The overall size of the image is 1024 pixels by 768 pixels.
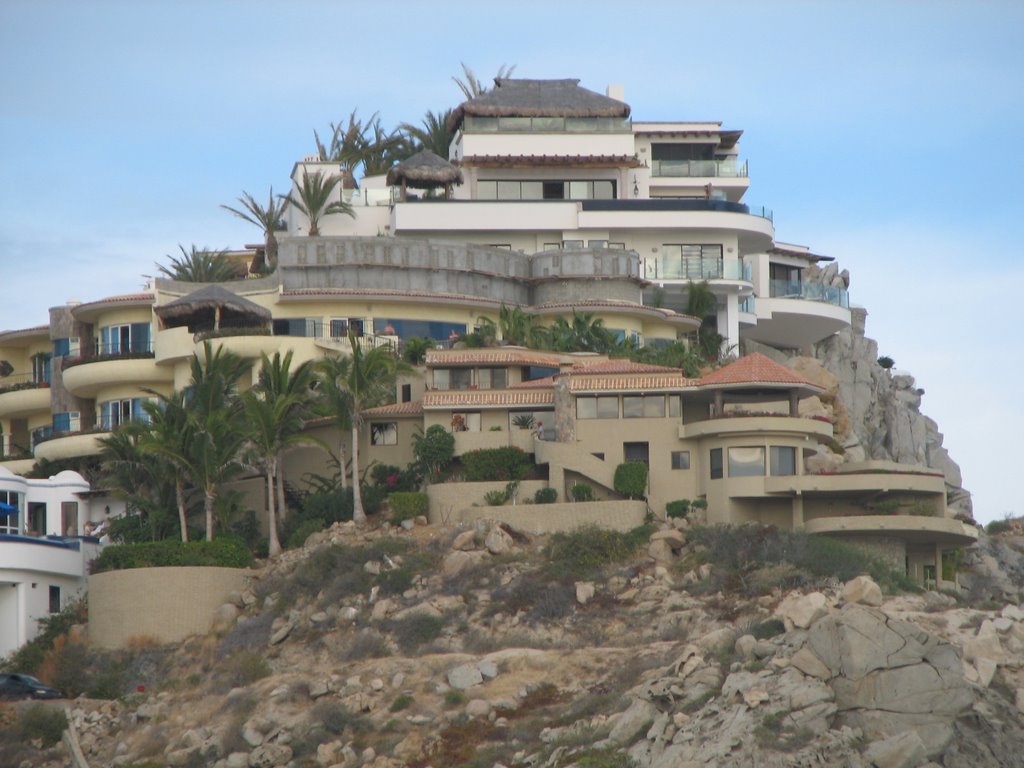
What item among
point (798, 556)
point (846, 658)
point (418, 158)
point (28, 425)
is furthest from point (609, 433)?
point (28, 425)

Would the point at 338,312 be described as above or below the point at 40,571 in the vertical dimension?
above

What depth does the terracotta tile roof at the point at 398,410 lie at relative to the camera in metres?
89.7

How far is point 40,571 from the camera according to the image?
282ft

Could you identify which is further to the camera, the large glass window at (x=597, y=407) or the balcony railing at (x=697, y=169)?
the balcony railing at (x=697, y=169)

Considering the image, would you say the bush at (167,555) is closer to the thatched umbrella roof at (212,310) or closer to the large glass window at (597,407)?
the large glass window at (597,407)

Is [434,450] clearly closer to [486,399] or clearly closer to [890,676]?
[486,399]

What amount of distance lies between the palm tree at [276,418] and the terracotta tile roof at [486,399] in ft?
17.0

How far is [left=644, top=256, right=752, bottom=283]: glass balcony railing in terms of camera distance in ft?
352

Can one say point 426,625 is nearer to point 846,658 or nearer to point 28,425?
point 846,658

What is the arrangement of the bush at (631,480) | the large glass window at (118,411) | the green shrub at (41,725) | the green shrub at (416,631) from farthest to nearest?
1. the large glass window at (118,411)
2. the bush at (631,480)
3. the green shrub at (416,631)
4. the green shrub at (41,725)

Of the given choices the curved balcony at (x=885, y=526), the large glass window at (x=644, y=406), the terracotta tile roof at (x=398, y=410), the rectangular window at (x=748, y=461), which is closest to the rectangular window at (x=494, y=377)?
the terracotta tile roof at (x=398, y=410)

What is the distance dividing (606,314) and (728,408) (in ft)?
55.8

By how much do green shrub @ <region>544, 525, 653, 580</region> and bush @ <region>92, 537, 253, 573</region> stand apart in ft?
42.5

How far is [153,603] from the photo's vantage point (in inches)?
3263
